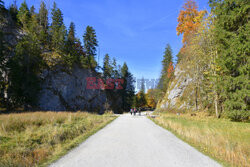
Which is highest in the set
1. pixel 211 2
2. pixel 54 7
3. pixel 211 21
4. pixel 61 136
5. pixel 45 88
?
pixel 54 7

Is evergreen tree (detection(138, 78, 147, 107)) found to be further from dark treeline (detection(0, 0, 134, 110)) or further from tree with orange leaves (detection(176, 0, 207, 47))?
tree with orange leaves (detection(176, 0, 207, 47))

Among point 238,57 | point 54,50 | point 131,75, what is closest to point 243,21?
point 238,57

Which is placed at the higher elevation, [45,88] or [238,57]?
[238,57]

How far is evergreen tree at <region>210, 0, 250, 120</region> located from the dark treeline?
109 feet

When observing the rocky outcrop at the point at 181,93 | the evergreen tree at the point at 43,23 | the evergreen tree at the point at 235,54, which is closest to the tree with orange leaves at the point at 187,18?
the rocky outcrop at the point at 181,93

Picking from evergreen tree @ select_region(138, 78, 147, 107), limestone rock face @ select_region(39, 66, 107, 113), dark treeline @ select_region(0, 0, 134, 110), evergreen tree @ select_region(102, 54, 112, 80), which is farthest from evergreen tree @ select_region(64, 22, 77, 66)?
evergreen tree @ select_region(138, 78, 147, 107)

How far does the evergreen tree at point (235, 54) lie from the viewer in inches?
514

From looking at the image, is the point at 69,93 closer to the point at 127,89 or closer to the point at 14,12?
the point at 127,89

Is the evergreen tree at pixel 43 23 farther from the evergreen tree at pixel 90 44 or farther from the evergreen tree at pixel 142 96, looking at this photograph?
the evergreen tree at pixel 142 96

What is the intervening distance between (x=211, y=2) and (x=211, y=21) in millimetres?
2790

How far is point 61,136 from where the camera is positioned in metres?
7.46

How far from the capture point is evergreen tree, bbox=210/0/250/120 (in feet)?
42.8

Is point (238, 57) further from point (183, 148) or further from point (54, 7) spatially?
point (54, 7)

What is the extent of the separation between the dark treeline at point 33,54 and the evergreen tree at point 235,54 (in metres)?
33.3
